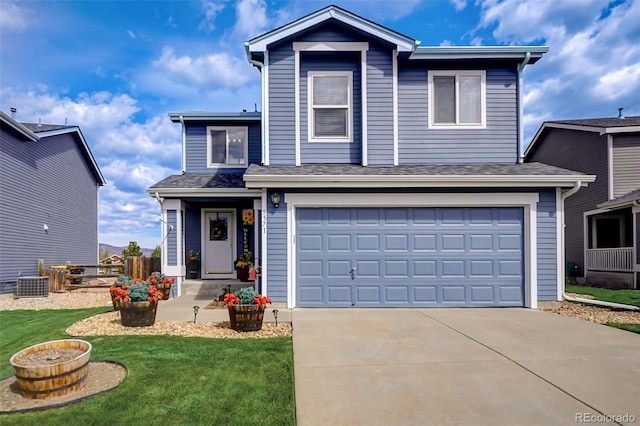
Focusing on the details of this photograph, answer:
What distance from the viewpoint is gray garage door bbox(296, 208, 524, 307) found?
338 inches

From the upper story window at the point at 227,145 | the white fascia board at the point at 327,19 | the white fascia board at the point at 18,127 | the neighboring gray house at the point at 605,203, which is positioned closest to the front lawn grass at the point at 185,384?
the white fascia board at the point at 327,19

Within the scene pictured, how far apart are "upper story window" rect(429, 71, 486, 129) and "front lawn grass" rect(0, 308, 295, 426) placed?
7.10m

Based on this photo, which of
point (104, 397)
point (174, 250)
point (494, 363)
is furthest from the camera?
point (174, 250)

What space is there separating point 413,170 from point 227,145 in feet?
21.5

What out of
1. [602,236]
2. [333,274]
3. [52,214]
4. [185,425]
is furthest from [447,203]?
[52,214]

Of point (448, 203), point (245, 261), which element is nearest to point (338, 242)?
point (448, 203)

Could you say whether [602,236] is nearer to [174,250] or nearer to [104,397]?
[174,250]

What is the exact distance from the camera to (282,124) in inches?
369

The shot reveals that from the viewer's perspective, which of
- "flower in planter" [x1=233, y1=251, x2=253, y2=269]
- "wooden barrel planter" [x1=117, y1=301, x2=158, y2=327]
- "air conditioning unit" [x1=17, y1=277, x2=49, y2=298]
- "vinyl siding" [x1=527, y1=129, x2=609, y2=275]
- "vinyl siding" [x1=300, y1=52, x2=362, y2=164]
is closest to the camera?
"wooden barrel planter" [x1=117, y1=301, x2=158, y2=327]

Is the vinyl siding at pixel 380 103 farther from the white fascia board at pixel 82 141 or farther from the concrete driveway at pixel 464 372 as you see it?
the white fascia board at pixel 82 141

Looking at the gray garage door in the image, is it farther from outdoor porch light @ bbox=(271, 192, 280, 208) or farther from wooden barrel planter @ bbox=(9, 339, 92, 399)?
wooden barrel planter @ bbox=(9, 339, 92, 399)

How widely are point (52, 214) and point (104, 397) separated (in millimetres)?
15496

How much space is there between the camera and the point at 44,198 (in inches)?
615

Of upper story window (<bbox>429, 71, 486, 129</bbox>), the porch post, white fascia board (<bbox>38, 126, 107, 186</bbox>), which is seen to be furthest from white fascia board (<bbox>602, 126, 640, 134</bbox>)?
white fascia board (<bbox>38, 126, 107, 186</bbox>)
